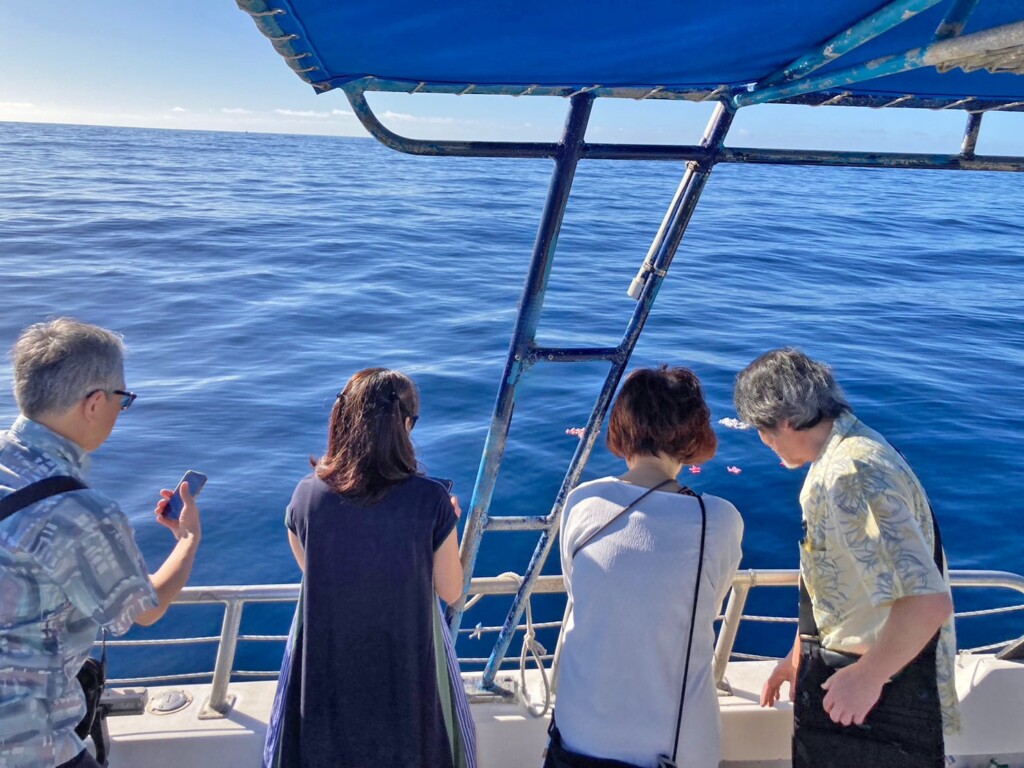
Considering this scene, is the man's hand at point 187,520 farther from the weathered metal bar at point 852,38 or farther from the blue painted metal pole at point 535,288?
the weathered metal bar at point 852,38

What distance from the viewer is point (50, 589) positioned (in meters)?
1.46

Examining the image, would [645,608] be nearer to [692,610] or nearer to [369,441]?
[692,610]

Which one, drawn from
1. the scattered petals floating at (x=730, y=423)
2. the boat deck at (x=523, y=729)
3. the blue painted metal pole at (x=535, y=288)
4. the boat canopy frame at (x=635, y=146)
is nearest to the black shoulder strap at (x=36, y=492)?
the boat canopy frame at (x=635, y=146)

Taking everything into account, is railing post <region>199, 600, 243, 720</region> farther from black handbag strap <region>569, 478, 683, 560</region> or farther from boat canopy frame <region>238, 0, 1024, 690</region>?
black handbag strap <region>569, 478, 683, 560</region>

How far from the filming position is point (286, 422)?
7754mm

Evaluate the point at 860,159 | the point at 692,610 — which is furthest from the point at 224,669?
the point at 860,159

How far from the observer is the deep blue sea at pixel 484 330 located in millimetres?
6172

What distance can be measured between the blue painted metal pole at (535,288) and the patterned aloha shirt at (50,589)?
0.89 meters

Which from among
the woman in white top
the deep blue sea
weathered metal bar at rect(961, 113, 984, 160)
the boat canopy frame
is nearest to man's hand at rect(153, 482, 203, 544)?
the boat canopy frame

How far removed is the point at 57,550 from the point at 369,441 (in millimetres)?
589

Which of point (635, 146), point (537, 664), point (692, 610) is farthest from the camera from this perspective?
point (537, 664)

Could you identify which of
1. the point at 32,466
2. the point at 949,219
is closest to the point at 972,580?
the point at 32,466

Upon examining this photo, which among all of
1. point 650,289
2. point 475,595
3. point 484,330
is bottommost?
point 484,330

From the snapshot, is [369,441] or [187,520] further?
[187,520]
